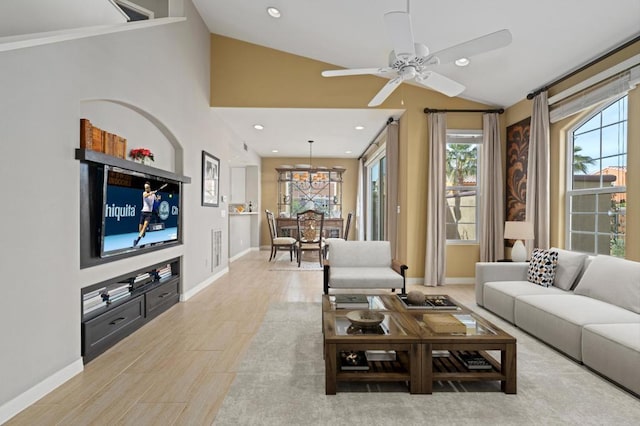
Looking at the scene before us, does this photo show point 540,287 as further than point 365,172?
No

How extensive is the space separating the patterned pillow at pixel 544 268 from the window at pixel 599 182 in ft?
1.91

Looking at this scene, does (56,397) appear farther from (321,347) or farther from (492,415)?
(492,415)

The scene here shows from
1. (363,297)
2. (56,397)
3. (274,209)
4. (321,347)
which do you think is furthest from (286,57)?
(274,209)

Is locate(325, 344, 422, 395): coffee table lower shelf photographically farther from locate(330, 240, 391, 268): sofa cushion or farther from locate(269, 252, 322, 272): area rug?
locate(269, 252, 322, 272): area rug

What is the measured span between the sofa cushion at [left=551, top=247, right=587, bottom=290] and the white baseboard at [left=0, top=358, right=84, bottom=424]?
4184 millimetres

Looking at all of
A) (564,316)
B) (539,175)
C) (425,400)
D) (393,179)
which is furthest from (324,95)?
(425,400)

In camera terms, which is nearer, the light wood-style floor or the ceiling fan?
the light wood-style floor

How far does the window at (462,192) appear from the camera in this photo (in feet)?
18.1

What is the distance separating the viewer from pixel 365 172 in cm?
929

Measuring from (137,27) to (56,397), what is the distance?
9.75 ft

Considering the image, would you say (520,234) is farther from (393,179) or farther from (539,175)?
(393,179)

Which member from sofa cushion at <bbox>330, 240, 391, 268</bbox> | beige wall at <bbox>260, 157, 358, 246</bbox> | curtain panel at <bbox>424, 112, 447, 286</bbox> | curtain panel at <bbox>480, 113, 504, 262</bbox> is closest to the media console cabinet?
sofa cushion at <bbox>330, 240, 391, 268</bbox>

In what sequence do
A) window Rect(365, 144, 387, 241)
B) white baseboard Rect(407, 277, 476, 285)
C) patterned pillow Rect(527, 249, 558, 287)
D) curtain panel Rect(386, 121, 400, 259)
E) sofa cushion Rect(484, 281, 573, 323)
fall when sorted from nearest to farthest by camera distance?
sofa cushion Rect(484, 281, 573, 323) → patterned pillow Rect(527, 249, 558, 287) → white baseboard Rect(407, 277, 476, 285) → curtain panel Rect(386, 121, 400, 259) → window Rect(365, 144, 387, 241)

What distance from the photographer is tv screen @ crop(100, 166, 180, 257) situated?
2.76 meters
